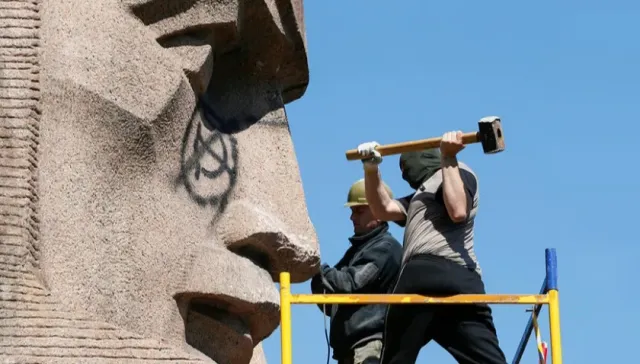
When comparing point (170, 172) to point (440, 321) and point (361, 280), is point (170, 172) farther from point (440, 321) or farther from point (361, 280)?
point (440, 321)

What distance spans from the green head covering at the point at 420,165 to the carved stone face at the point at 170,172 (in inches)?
35.4

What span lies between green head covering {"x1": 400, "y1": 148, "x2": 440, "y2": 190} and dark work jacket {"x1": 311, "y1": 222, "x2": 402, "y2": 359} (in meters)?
0.99

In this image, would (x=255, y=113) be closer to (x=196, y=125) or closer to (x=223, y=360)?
(x=196, y=125)

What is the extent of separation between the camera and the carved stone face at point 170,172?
9000 mm

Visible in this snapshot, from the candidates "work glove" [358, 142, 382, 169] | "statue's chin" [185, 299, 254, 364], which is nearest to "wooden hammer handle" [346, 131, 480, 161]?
"work glove" [358, 142, 382, 169]

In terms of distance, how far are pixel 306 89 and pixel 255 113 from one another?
2.44ft

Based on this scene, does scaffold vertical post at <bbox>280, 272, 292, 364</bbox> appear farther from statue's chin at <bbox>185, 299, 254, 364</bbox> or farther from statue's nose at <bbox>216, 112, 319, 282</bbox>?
statue's nose at <bbox>216, 112, 319, 282</bbox>

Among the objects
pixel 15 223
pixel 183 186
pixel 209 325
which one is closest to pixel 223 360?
pixel 209 325

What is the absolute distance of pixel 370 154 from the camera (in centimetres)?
925

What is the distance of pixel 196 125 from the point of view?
391 inches

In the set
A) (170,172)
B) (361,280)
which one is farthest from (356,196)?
(170,172)

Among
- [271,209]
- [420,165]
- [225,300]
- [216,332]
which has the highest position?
[420,165]

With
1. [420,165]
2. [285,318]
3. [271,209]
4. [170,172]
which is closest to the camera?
[285,318]

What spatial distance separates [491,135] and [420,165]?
1.98 ft
